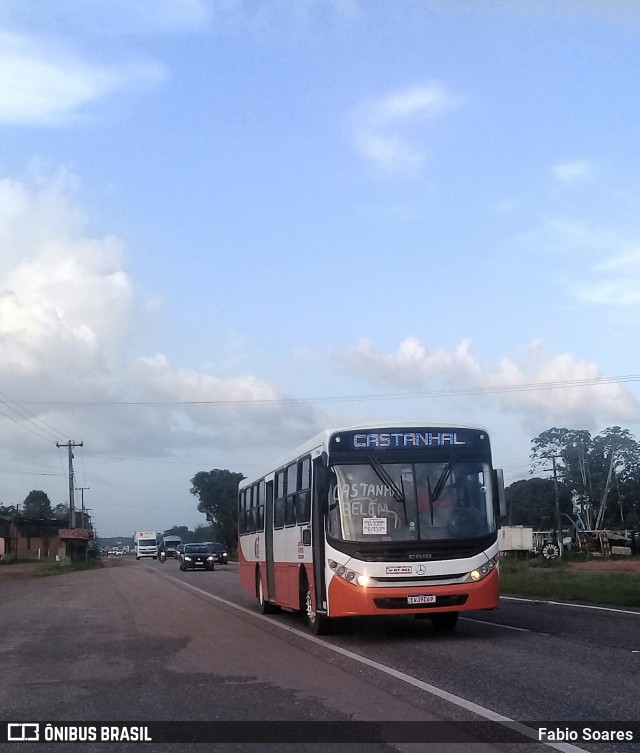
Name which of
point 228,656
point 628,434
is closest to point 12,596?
point 228,656

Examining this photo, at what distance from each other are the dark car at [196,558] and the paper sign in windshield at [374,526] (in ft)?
125

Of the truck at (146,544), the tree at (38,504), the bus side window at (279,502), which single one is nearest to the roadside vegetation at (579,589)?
the bus side window at (279,502)

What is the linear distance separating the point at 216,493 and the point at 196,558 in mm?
89979

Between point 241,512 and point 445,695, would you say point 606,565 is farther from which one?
point 445,695

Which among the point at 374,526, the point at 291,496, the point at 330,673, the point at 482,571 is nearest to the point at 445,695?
the point at 330,673

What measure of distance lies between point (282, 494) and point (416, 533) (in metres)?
4.96

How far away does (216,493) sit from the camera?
140250 mm

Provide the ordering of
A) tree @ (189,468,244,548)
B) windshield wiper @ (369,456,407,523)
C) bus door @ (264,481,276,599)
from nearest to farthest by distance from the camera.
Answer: windshield wiper @ (369,456,407,523)
bus door @ (264,481,276,599)
tree @ (189,468,244,548)

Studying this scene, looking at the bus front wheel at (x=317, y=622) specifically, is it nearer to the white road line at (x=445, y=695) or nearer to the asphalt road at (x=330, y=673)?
the white road line at (x=445, y=695)

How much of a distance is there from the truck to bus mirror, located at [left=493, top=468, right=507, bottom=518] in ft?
308

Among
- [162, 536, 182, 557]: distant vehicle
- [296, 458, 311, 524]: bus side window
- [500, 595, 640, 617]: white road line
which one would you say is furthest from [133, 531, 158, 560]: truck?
[296, 458, 311, 524]: bus side window

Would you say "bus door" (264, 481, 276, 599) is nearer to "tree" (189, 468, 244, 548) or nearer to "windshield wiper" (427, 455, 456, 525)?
"windshield wiper" (427, 455, 456, 525)

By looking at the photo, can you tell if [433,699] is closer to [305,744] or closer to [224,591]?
[305,744]

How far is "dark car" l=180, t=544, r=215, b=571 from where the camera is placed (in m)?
50.9
